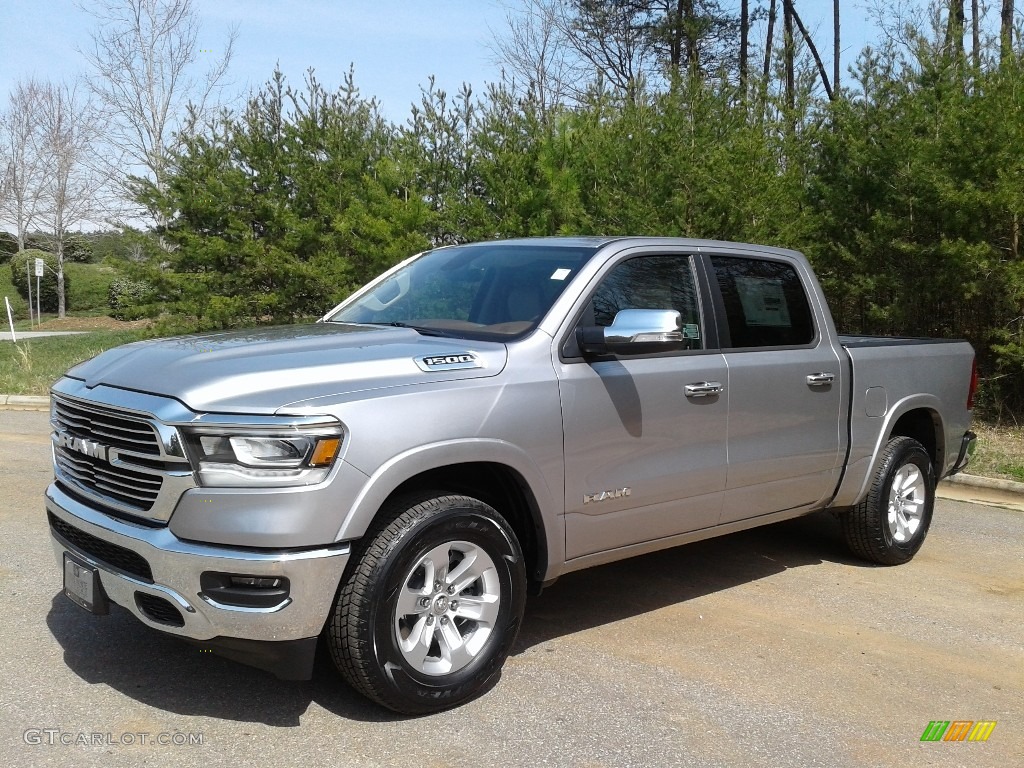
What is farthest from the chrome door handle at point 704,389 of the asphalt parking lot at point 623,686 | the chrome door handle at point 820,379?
the asphalt parking lot at point 623,686

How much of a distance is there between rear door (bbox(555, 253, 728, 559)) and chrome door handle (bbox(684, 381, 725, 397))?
10 mm

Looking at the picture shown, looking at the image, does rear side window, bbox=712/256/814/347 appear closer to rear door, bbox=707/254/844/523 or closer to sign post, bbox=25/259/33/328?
rear door, bbox=707/254/844/523

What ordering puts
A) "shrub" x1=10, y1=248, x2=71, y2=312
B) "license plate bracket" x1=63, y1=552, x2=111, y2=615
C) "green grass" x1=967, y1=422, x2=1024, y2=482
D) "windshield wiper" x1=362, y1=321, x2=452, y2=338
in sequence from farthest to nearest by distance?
"shrub" x1=10, y1=248, x2=71, y2=312 < "green grass" x1=967, y1=422, x2=1024, y2=482 < "windshield wiper" x1=362, y1=321, x2=452, y2=338 < "license plate bracket" x1=63, y1=552, x2=111, y2=615

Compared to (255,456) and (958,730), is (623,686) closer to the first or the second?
(958,730)

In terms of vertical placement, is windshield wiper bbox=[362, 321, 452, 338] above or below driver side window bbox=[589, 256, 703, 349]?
below

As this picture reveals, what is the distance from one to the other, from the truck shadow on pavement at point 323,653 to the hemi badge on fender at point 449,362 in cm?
132

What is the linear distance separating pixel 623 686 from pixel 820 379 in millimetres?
2123

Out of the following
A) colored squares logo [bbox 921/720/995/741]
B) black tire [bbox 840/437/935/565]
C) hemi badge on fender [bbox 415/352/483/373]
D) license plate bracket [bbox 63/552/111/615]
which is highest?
hemi badge on fender [bbox 415/352/483/373]

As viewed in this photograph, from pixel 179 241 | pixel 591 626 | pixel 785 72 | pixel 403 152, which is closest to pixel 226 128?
pixel 179 241

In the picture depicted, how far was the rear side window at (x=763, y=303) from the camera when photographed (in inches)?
199

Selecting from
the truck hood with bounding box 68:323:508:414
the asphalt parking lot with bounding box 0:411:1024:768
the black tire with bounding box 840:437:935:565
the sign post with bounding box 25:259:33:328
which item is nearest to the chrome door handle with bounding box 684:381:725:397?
the truck hood with bounding box 68:323:508:414

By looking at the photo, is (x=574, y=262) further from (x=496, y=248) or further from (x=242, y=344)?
(x=242, y=344)

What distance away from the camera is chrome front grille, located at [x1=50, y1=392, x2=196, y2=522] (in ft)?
11.1

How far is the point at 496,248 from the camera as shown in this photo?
5.05 meters
